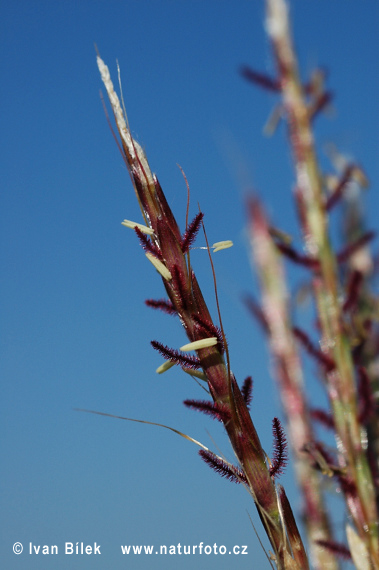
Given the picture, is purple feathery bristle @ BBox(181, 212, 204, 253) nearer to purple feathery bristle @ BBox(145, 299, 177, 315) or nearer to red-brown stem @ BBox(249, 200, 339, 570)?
purple feathery bristle @ BBox(145, 299, 177, 315)

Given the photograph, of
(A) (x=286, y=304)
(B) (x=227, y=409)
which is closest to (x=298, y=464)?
(A) (x=286, y=304)

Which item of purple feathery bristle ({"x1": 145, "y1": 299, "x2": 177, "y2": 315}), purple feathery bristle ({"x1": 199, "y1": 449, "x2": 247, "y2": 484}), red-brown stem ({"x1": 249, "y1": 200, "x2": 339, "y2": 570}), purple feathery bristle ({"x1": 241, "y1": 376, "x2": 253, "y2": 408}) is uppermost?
purple feathery bristle ({"x1": 145, "y1": 299, "x2": 177, "y2": 315})

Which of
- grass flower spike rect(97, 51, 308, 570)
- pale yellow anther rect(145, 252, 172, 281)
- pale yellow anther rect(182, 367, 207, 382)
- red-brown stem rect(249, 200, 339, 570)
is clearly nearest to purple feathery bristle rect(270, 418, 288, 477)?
grass flower spike rect(97, 51, 308, 570)

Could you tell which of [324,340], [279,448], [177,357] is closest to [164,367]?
[177,357]

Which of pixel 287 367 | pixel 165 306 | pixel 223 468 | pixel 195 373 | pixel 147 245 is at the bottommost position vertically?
pixel 287 367

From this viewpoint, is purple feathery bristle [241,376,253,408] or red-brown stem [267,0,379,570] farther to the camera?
purple feathery bristle [241,376,253,408]

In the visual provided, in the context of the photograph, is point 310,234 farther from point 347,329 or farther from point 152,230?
point 152,230

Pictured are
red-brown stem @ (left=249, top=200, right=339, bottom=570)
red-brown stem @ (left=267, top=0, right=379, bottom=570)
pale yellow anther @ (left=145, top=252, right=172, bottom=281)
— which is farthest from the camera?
pale yellow anther @ (left=145, top=252, right=172, bottom=281)

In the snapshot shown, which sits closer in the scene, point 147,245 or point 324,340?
point 324,340

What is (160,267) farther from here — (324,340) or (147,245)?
(324,340)
